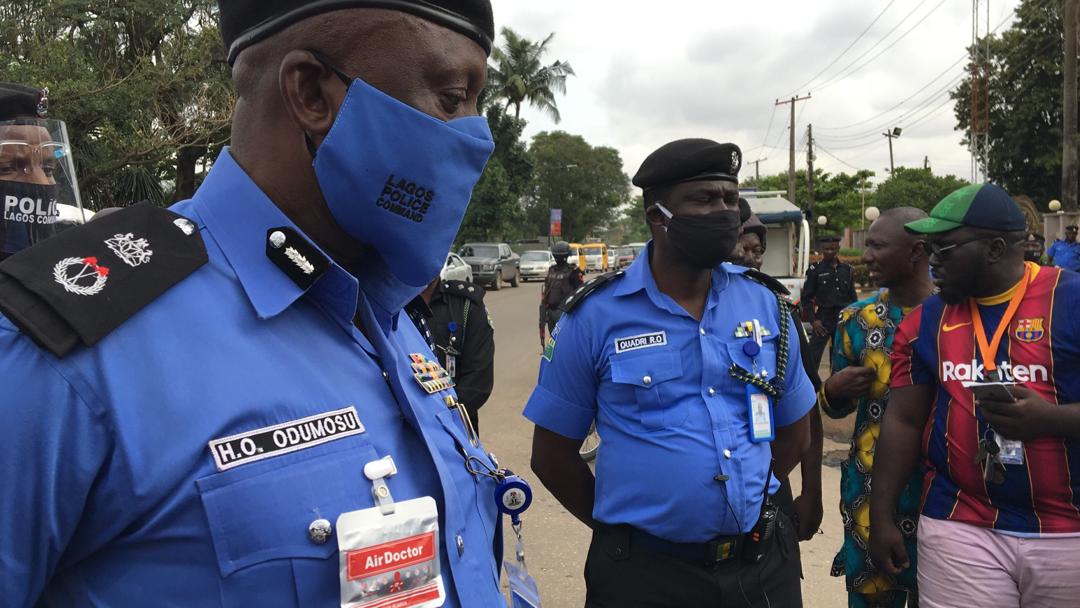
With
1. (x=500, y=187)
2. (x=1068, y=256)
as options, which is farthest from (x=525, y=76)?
(x=1068, y=256)

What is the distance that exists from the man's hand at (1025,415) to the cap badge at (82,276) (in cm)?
253

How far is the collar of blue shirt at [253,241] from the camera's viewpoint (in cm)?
101

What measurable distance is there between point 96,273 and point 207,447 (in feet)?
0.86

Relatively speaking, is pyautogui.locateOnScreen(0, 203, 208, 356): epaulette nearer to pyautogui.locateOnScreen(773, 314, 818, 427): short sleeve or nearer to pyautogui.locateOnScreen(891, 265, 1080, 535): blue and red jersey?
pyautogui.locateOnScreen(773, 314, 818, 427): short sleeve

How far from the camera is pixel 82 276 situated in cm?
Answer: 88

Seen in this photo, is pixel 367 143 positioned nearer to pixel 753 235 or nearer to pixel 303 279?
pixel 303 279

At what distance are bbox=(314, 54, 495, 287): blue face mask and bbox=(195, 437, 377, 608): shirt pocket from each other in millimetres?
359

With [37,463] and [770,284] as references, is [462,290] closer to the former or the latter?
[770,284]

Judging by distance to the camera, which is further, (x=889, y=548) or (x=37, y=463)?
(x=889, y=548)

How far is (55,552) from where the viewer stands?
0.80 meters

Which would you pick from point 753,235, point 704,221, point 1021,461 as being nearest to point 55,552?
point 704,221

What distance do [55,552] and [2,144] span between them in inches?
53.1

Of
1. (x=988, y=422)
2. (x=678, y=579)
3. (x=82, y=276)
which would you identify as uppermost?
(x=82, y=276)

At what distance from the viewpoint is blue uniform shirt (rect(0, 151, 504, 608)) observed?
0.79 metres
